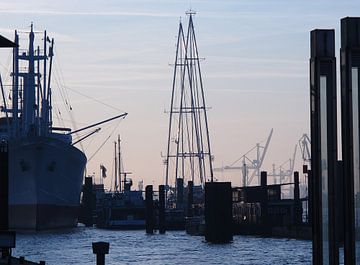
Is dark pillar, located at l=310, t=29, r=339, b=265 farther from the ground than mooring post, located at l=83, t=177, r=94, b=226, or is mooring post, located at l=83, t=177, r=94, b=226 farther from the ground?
mooring post, located at l=83, t=177, r=94, b=226

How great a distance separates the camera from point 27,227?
116438 mm

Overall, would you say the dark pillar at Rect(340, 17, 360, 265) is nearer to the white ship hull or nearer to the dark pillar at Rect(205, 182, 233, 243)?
the dark pillar at Rect(205, 182, 233, 243)

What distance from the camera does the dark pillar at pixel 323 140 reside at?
21.3m

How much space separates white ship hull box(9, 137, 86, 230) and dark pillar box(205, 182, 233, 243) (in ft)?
57.9

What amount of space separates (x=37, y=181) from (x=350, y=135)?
103 m

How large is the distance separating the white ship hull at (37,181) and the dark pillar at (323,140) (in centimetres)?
9556

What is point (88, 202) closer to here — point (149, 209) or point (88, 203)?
point (88, 203)

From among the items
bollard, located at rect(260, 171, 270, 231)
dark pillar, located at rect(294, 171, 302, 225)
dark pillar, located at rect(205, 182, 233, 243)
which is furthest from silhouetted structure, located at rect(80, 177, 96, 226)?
dark pillar, located at rect(205, 182, 233, 243)

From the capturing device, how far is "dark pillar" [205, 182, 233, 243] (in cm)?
10900

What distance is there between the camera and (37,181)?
122m

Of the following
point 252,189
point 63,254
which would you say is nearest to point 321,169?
point 63,254

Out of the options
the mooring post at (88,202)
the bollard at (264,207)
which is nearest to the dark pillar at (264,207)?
the bollard at (264,207)

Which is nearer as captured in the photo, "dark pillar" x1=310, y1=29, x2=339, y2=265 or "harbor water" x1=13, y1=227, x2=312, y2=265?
"dark pillar" x1=310, y1=29, x2=339, y2=265

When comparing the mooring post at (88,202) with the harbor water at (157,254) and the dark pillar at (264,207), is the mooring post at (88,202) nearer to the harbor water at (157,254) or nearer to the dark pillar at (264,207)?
the dark pillar at (264,207)
